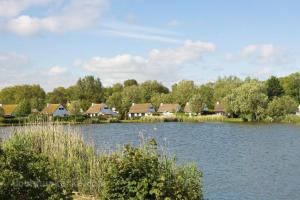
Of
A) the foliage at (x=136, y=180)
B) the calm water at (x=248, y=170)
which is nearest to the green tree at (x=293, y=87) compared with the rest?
the calm water at (x=248, y=170)

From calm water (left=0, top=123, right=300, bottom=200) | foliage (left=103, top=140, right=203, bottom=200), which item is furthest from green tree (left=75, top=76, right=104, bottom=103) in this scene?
→ foliage (left=103, top=140, right=203, bottom=200)

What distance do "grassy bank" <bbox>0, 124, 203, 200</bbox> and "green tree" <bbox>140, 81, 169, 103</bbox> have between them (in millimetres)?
107250

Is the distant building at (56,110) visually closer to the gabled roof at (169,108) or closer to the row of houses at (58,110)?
the row of houses at (58,110)

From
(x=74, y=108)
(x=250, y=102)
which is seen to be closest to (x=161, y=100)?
(x=74, y=108)

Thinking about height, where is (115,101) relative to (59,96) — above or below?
below

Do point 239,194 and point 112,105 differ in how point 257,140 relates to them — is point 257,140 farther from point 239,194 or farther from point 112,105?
point 112,105

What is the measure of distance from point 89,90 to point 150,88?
18.2 m

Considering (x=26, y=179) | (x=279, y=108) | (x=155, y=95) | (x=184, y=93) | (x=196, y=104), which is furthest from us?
(x=155, y=95)

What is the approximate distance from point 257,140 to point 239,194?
26061mm

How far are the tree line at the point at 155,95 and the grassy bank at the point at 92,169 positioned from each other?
66.1m

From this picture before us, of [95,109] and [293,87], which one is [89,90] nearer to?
[95,109]

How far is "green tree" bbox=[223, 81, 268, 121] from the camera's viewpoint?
7931 cm

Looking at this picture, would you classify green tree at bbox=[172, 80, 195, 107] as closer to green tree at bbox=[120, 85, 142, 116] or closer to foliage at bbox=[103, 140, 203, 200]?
green tree at bbox=[120, 85, 142, 116]

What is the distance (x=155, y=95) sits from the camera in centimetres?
12488
